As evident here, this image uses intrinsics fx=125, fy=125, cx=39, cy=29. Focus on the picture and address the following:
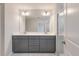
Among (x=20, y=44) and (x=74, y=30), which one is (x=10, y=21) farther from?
(x=74, y=30)

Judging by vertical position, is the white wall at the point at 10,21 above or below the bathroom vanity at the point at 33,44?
above

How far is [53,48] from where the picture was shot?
3.71m

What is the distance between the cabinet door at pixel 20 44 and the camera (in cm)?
375

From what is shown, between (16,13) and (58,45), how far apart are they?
1659 mm

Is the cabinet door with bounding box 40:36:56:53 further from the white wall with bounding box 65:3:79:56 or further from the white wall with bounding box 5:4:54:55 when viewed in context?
the white wall with bounding box 65:3:79:56

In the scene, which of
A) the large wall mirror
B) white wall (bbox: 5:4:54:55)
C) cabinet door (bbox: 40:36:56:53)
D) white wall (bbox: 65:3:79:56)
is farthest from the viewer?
the large wall mirror

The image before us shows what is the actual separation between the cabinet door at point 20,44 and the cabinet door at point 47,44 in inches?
19.1

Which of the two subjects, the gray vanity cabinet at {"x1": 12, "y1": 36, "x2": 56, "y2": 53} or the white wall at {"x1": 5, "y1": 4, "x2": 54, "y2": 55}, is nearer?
the white wall at {"x1": 5, "y1": 4, "x2": 54, "y2": 55}

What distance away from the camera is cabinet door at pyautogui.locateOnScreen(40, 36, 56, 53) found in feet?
12.2

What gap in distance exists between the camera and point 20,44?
3760mm

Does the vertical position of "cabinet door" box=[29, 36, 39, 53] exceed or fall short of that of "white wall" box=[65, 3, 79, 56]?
it falls short

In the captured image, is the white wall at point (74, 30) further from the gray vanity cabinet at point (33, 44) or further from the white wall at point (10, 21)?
the white wall at point (10, 21)

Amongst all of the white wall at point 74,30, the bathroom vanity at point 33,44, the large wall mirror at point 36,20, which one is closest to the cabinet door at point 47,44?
the bathroom vanity at point 33,44

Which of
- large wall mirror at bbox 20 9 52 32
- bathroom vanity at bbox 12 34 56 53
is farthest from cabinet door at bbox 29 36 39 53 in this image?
large wall mirror at bbox 20 9 52 32
